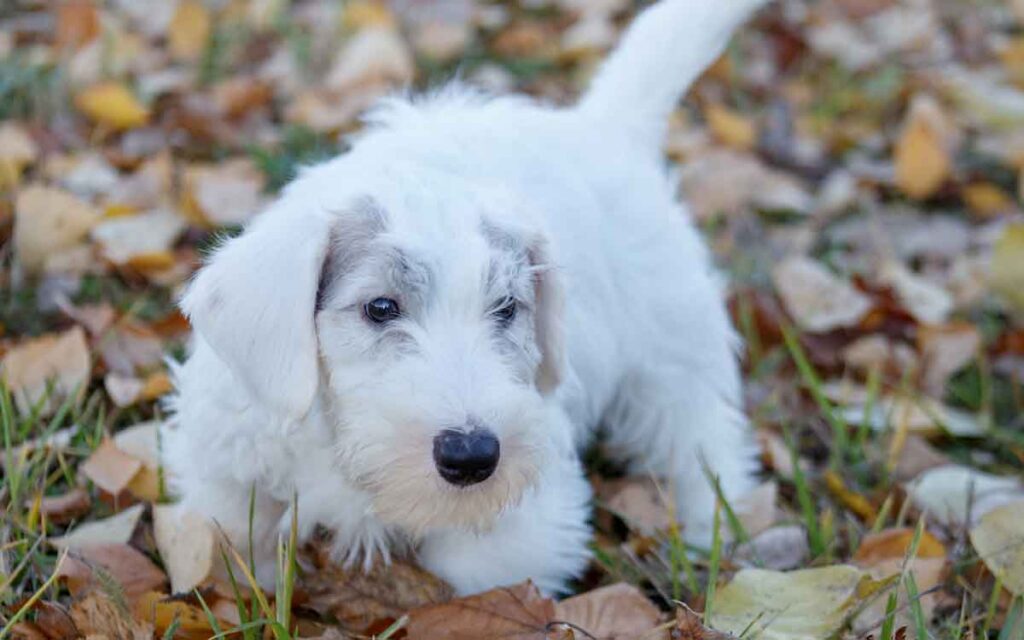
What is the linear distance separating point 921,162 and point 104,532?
10.7 feet

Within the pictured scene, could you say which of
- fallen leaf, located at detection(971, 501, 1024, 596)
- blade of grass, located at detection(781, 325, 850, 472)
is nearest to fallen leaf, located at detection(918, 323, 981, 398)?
blade of grass, located at detection(781, 325, 850, 472)

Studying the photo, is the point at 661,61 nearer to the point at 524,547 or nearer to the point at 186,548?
the point at 524,547

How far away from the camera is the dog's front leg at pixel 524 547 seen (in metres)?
2.49

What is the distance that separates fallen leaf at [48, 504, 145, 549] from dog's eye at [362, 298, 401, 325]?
766mm

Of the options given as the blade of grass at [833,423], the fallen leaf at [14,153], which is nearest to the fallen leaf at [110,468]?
the fallen leaf at [14,153]

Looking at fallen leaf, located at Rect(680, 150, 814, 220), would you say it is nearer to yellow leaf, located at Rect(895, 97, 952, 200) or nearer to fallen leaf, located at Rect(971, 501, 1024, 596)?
yellow leaf, located at Rect(895, 97, 952, 200)

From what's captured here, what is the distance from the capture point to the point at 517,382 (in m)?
2.25

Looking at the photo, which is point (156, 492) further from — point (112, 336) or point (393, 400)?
point (393, 400)

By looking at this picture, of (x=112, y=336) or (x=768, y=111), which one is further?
(x=768, y=111)

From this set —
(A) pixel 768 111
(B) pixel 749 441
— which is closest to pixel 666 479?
(B) pixel 749 441

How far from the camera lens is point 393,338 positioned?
215cm

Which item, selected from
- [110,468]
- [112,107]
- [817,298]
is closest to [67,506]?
[110,468]

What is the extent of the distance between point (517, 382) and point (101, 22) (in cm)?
329

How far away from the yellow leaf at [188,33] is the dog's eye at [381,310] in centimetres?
303
